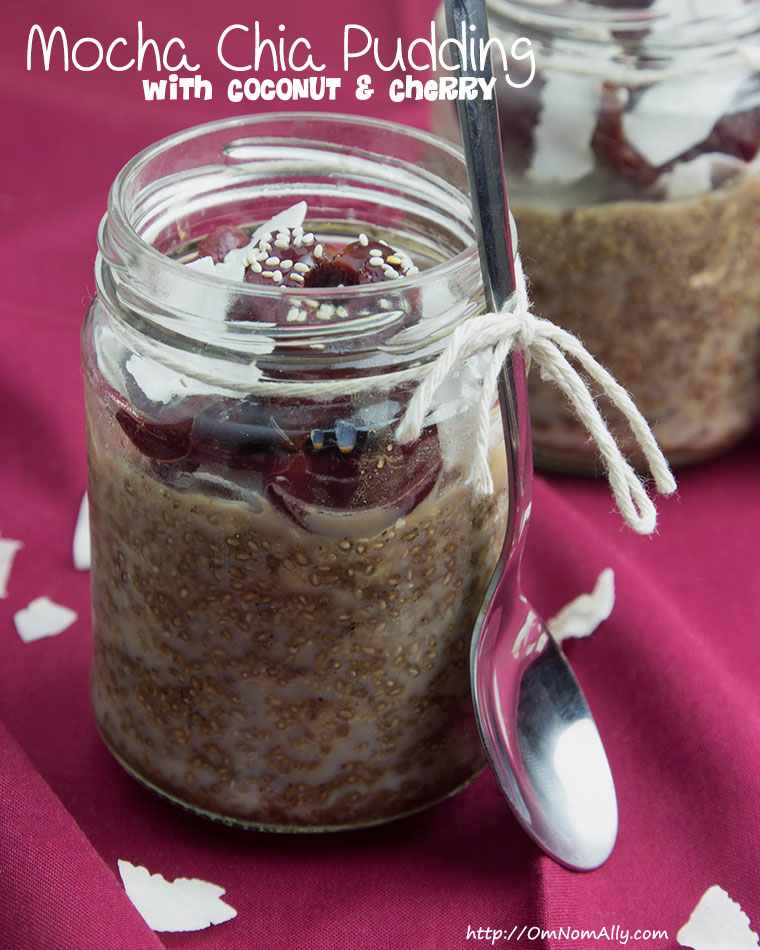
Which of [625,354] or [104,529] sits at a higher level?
[104,529]

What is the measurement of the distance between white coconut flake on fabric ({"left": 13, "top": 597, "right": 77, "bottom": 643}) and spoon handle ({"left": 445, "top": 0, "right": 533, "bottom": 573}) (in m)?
0.52

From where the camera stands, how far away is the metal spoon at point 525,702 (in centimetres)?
90

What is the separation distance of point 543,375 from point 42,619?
59cm

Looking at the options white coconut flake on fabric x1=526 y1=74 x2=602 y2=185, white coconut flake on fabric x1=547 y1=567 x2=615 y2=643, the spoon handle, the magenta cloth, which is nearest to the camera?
the spoon handle

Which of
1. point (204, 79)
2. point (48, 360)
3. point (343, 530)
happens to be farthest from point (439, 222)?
point (204, 79)

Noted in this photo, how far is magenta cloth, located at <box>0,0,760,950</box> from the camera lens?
0.90 meters

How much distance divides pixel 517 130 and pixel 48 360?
0.61m

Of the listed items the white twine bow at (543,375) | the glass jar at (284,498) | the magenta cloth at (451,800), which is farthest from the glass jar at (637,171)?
the white twine bow at (543,375)

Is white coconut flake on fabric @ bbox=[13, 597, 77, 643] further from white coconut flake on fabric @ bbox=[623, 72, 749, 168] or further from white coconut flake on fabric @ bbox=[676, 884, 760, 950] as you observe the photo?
white coconut flake on fabric @ bbox=[623, 72, 749, 168]

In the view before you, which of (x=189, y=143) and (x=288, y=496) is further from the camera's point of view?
(x=189, y=143)

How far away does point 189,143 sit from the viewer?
98 centimetres

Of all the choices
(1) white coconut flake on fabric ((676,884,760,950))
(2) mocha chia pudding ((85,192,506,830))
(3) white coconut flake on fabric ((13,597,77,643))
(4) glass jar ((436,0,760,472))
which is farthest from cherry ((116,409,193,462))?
(4) glass jar ((436,0,760,472))

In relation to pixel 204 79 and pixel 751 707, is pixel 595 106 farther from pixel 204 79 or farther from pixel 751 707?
pixel 204 79

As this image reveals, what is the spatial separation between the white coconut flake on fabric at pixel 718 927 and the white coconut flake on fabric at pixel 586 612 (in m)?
0.29
